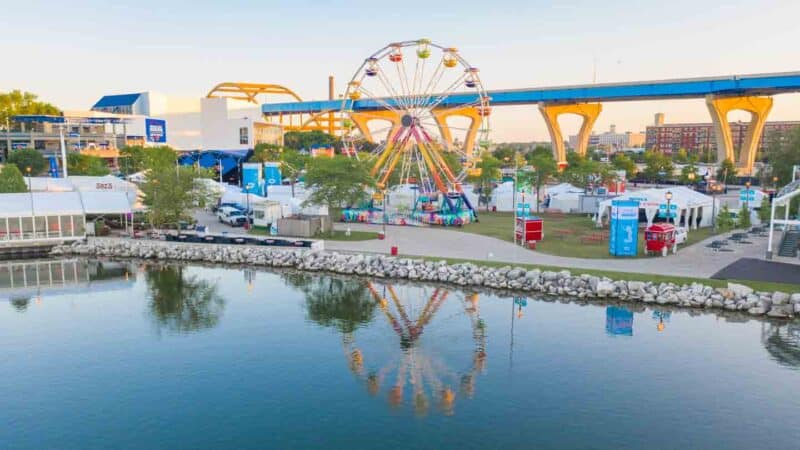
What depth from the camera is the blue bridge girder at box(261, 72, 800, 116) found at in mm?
65812

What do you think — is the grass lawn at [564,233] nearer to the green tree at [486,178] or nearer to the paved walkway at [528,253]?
the paved walkway at [528,253]

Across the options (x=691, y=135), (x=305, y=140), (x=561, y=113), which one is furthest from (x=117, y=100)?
(x=691, y=135)

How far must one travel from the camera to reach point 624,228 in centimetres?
2861

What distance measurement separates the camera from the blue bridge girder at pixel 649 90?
65.8m

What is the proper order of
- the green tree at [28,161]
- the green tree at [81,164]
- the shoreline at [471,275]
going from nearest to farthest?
the shoreline at [471,275] → the green tree at [81,164] → the green tree at [28,161]

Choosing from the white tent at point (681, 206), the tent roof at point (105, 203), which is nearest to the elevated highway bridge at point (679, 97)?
the tent roof at point (105, 203)

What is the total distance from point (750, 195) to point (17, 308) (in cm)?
4564

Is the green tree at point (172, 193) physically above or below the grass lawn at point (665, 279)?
above

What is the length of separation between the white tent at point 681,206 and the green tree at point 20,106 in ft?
287

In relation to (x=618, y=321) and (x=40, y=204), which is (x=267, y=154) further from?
(x=618, y=321)

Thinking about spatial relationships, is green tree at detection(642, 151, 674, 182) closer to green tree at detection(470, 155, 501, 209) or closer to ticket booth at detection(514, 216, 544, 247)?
green tree at detection(470, 155, 501, 209)

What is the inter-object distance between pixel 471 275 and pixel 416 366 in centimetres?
986

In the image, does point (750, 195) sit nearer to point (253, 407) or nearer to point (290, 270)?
point (290, 270)

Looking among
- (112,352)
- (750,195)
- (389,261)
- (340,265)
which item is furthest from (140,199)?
(750,195)
